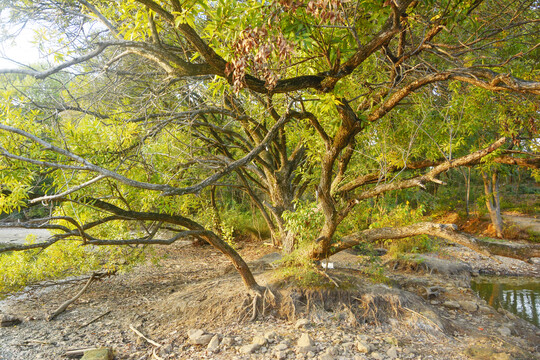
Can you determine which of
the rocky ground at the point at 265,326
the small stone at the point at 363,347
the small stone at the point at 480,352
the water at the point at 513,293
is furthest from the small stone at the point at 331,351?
the water at the point at 513,293

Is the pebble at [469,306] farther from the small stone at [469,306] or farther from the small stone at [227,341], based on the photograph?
the small stone at [227,341]

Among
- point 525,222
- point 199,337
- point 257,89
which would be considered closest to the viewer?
point 257,89

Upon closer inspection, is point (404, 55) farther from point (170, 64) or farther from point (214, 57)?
point (170, 64)

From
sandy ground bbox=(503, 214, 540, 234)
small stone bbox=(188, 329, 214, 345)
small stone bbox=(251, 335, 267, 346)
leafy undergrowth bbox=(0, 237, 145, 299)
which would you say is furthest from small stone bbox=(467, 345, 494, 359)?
sandy ground bbox=(503, 214, 540, 234)

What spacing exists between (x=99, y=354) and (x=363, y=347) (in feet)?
10.9

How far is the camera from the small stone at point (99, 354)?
159 inches

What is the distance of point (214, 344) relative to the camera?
14.2ft

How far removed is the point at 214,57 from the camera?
333 centimetres

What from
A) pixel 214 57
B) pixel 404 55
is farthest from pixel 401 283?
pixel 214 57

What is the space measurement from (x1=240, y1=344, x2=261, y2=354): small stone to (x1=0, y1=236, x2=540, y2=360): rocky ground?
0.04ft

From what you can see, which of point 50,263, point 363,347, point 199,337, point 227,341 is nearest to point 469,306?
point 363,347

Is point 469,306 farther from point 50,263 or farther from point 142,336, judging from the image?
point 50,263

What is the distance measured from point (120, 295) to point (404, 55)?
6642mm

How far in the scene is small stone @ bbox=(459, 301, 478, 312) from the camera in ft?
20.6
